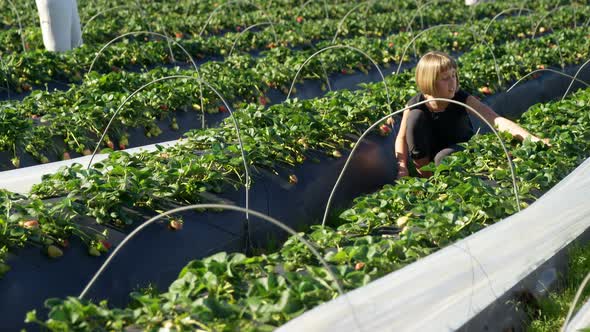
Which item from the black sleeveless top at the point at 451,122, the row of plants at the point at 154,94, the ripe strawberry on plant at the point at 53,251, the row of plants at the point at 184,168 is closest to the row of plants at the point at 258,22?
the row of plants at the point at 154,94

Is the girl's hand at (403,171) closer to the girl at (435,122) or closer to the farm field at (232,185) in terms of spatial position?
the girl at (435,122)

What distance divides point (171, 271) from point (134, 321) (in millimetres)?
1136

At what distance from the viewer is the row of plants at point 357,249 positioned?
8.71 feet

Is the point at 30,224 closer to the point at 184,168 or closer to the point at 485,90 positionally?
the point at 184,168

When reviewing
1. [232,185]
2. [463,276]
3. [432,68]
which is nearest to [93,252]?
[232,185]

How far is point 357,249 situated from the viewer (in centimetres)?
319

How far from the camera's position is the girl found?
15.6 ft

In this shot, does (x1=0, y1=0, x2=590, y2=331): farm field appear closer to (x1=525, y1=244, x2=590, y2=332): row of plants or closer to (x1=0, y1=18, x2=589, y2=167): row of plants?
(x1=0, y1=18, x2=589, y2=167): row of plants

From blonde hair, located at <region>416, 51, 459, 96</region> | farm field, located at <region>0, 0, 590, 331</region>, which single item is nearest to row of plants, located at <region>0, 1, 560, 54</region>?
farm field, located at <region>0, 0, 590, 331</region>

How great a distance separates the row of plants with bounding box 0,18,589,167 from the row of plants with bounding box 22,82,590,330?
6.55 feet

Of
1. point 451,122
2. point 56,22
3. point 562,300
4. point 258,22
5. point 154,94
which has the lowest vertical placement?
point 258,22

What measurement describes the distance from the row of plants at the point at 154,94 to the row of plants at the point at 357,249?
1997mm

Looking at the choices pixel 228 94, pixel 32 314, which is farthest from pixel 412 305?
pixel 228 94

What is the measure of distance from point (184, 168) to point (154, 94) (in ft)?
6.79
